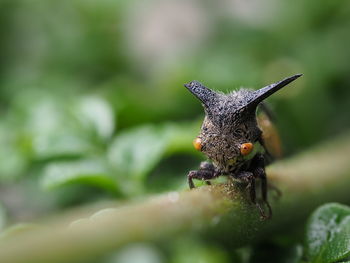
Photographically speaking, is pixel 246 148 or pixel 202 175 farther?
pixel 202 175

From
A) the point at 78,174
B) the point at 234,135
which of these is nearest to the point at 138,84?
the point at 78,174

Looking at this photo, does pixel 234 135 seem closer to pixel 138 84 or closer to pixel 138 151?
pixel 138 151

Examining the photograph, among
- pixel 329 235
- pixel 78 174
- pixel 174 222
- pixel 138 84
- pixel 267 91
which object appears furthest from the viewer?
pixel 138 84

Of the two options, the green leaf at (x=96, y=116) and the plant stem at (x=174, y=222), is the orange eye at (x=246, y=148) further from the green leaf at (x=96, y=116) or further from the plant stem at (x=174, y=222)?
the green leaf at (x=96, y=116)

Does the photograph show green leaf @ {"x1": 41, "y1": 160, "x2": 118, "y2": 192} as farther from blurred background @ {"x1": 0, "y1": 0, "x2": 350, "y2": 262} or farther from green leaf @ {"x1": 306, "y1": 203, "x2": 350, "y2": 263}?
green leaf @ {"x1": 306, "y1": 203, "x2": 350, "y2": 263}

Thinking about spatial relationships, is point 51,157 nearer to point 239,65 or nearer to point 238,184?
point 238,184

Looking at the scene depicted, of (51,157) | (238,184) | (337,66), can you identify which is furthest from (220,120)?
(337,66)
